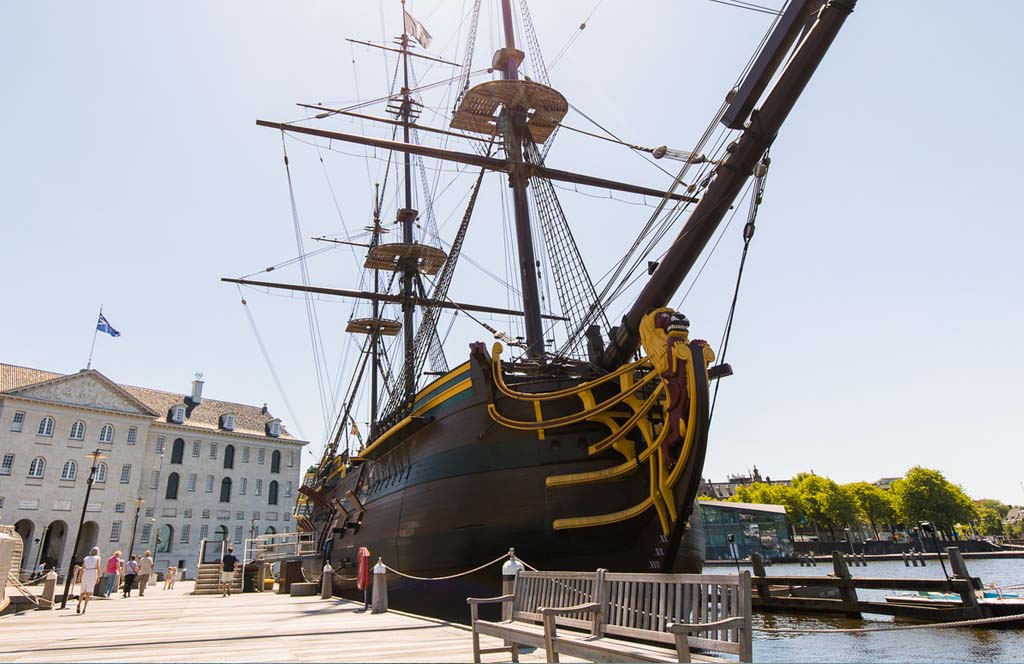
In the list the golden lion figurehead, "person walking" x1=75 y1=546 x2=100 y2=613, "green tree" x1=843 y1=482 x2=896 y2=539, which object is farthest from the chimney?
"green tree" x1=843 y1=482 x2=896 y2=539

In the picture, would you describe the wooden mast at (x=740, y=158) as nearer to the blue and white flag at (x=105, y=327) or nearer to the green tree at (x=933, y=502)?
the blue and white flag at (x=105, y=327)

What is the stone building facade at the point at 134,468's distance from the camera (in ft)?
117

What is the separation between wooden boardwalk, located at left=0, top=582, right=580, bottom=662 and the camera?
529 centimetres

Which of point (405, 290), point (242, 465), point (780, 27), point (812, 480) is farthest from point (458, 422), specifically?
point (812, 480)

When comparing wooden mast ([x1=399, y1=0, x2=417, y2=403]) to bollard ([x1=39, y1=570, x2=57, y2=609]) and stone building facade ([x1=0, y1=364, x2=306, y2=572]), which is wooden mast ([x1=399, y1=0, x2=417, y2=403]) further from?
stone building facade ([x1=0, y1=364, x2=306, y2=572])

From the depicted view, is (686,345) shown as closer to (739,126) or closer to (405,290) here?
(739,126)

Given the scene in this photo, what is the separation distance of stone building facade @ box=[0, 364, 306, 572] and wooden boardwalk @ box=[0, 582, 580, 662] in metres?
31.3

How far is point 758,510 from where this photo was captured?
5075cm

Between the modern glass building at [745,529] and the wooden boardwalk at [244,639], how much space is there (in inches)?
1899

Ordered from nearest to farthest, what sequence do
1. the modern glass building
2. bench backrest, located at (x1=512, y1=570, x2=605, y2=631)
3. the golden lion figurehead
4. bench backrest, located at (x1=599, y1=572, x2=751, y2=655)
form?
bench backrest, located at (x1=599, y1=572, x2=751, y2=655) < bench backrest, located at (x1=512, y1=570, x2=605, y2=631) < the golden lion figurehead < the modern glass building

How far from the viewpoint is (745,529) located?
2120 inches

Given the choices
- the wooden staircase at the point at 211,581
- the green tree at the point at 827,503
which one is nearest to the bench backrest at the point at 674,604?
the wooden staircase at the point at 211,581

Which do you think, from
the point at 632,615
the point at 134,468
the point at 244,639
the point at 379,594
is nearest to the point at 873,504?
the point at 379,594

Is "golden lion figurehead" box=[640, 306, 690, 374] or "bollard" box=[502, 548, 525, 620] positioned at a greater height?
"golden lion figurehead" box=[640, 306, 690, 374]
